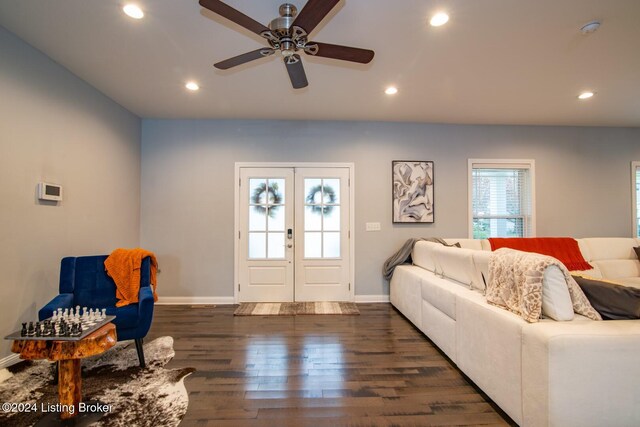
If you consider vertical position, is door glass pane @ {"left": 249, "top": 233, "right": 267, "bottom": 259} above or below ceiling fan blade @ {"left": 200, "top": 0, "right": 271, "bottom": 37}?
below

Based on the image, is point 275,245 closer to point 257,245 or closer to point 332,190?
point 257,245

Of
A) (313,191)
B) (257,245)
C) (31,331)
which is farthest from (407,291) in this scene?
(31,331)

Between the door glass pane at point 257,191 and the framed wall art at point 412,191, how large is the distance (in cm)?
199

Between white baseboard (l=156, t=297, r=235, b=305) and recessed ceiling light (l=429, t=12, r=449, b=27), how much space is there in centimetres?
412

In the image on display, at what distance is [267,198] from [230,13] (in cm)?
292

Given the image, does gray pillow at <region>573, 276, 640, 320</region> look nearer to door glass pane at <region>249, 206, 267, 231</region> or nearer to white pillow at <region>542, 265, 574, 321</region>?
white pillow at <region>542, 265, 574, 321</region>

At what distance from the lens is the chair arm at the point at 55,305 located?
90.0 inches

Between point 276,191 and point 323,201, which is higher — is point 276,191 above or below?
above

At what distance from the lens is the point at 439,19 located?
2234 millimetres

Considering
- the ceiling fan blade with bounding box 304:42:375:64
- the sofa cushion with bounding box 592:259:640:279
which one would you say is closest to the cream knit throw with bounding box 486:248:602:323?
the ceiling fan blade with bounding box 304:42:375:64

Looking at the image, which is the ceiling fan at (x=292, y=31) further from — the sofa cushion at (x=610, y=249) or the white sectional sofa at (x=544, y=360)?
the sofa cushion at (x=610, y=249)

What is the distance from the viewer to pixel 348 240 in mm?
4461

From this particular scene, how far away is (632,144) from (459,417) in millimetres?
5681

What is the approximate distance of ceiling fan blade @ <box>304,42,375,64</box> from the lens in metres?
1.99
